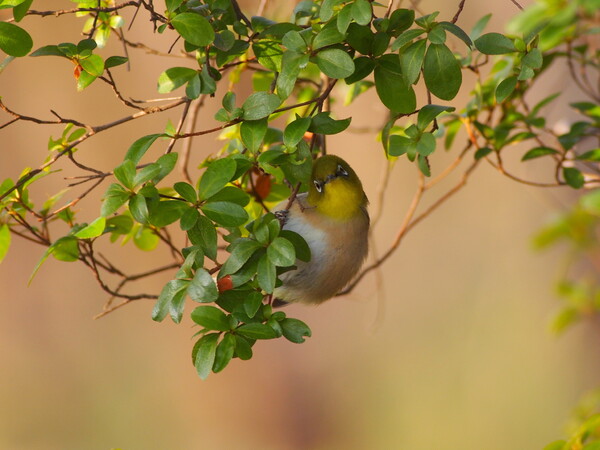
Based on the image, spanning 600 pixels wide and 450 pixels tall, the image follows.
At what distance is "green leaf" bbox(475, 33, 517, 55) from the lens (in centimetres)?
91

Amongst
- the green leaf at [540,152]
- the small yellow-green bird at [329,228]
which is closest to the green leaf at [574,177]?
the green leaf at [540,152]

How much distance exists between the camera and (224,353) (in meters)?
0.86

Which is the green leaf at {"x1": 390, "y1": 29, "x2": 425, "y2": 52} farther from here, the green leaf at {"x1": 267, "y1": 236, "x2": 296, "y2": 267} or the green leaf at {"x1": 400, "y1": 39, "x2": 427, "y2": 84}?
the green leaf at {"x1": 267, "y1": 236, "x2": 296, "y2": 267}

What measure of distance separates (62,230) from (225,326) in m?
3.09

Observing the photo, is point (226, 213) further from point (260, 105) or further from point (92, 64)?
point (92, 64)

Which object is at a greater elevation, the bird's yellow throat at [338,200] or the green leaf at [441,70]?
the green leaf at [441,70]

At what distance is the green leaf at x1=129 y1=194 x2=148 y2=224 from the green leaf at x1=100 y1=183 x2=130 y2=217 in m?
0.01

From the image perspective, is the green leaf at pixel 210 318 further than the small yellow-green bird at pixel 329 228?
No

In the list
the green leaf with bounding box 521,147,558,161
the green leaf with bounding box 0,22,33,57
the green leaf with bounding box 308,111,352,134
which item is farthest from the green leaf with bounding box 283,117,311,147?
the green leaf with bounding box 521,147,558,161

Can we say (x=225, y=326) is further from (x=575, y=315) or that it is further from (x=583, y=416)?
(x=575, y=315)

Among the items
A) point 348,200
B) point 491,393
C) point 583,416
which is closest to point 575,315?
point 583,416

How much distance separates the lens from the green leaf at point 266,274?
854 millimetres

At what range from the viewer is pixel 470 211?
4047 mm

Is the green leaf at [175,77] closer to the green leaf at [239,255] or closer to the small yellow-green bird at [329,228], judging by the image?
the green leaf at [239,255]
